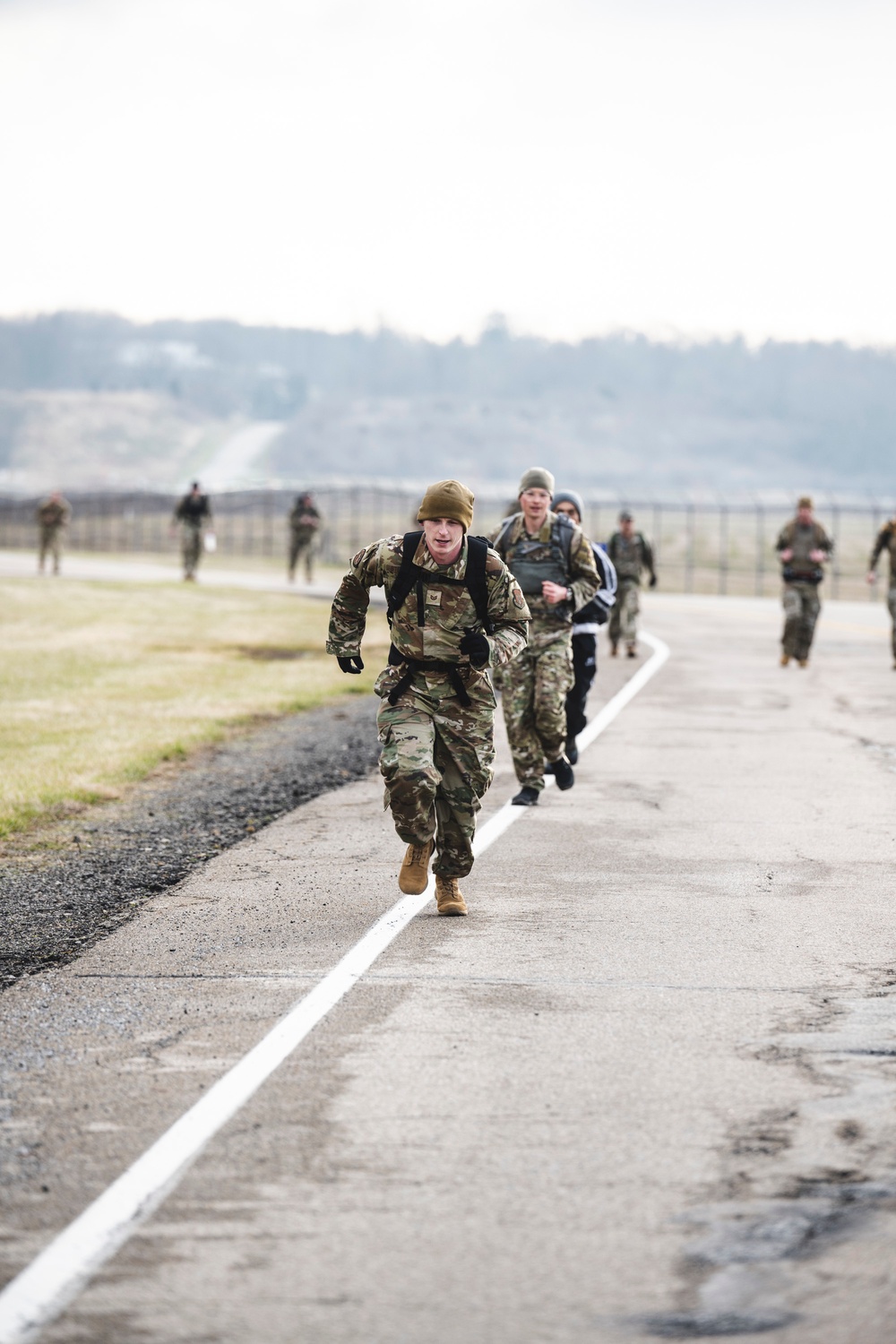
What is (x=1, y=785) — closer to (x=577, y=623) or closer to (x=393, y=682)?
(x=577, y=623)

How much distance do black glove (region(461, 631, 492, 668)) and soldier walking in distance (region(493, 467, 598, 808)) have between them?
289cm

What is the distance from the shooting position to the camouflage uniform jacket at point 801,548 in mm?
20203

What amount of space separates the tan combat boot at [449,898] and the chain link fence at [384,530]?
39.6m

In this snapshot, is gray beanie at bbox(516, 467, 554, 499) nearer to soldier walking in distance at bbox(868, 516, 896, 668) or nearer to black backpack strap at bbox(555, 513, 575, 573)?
black backpack strap at bbox(555, 513, 575, 573)

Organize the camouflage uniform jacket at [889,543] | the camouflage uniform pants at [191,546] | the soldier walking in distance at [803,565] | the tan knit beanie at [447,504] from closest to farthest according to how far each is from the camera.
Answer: the tan knit beanie at [447,504]
the camouflage uniform jacket at [889,543]
the soldier walking in distance at [803,565]
the camouflage uniform pants at [191,546]

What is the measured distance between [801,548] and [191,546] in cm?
1937

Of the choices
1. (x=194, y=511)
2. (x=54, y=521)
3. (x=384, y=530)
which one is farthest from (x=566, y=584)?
(x=384, y=530)

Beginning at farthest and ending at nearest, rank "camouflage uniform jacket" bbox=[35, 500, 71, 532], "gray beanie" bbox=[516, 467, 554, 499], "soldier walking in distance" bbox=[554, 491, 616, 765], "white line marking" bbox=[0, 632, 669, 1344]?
"camouflage uniform jacket" bbox=[35, 500, 71, 532] < "soldier walking in distance" bbox=[554, 491, 616, 765] < "gray beanie" bbox=[516, 467, 554, 499] < "white line marking" bbox=[0, 632, 669, 1344]

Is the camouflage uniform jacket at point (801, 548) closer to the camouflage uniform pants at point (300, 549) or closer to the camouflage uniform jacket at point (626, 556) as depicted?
the camouflage uniform jacket at point (626, 556)

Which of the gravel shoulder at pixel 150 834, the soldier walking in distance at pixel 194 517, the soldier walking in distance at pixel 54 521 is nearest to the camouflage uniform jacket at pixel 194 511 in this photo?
the soldier walking in distance at pixel 194 517

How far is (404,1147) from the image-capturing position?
4566 millimetres

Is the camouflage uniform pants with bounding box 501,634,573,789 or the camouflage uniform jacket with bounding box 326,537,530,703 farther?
the camouflage uniform pants with bounding box 501,634,573,789

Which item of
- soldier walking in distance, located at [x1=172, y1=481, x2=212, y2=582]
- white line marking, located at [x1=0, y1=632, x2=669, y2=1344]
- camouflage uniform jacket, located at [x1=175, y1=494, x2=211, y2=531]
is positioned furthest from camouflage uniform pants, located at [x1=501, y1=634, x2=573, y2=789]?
camouflage uniform jacket, located at [x1=175, y1=494, x2=211, y2=531]

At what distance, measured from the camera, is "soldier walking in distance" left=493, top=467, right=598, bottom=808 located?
10195 millimetres
